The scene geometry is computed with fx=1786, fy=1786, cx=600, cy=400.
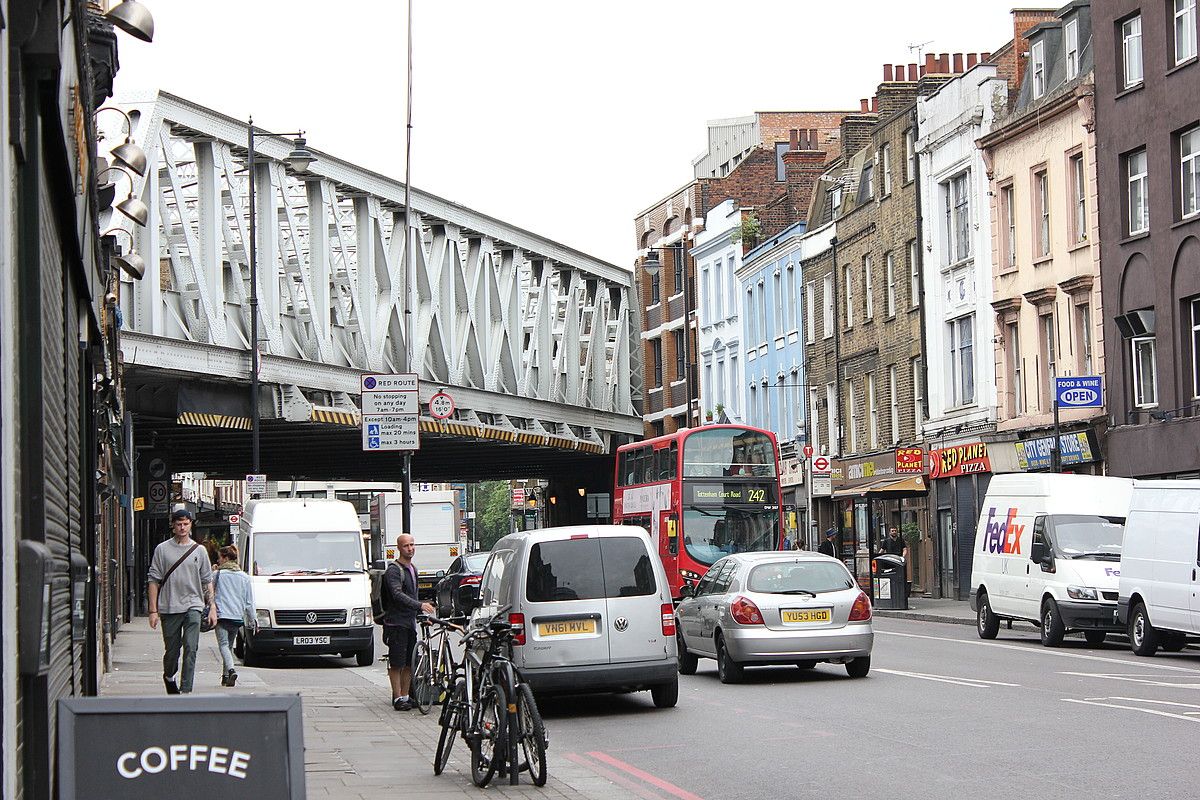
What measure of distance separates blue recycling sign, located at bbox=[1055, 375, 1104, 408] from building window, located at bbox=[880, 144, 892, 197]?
16099 millimetres

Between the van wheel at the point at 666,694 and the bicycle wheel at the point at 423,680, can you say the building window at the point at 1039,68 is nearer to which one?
the van wheel at the point at 666,694

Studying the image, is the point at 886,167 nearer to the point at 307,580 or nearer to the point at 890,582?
the point at 890,582

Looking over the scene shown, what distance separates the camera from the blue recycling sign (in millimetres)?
33969

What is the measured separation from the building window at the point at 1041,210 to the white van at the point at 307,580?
1860 centimetres

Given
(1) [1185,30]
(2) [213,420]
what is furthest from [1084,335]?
(2) [213,420]

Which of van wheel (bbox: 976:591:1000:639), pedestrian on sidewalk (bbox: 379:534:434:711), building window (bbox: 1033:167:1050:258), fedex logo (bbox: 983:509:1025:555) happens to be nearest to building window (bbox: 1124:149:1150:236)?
building window (bbox: 1033:167:1050:258)

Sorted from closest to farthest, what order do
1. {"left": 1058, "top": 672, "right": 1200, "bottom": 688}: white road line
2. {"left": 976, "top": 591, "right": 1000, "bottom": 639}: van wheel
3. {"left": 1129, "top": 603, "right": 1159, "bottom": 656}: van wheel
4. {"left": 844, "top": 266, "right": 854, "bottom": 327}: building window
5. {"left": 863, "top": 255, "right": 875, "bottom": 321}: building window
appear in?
{"left": 1058, "top": 672, "right": 1200, "bottom": 688}: white road line, {"left": 1129, "top": 603, "right": 1159, "bottom": 656}: van wheel, {"left": 976, "top": 591, "right": 1000, "bottom": 639}: van wheel, {"left": 863, "top": 255, "right": 875, "bottom": 321}: building window, {"left": 844, "top": 266, "right": 854, "bottom": 327}: building window

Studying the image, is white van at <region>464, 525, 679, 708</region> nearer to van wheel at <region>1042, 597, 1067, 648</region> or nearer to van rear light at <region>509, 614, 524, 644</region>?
van rear light at <region>509, 614, 524, 644</region>

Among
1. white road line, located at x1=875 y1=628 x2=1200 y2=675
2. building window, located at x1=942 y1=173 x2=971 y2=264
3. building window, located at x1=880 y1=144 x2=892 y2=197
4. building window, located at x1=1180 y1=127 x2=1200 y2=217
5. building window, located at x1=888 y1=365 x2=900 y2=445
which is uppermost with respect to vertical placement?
building window, located at x1=880 y1=144 x2=892 y2=197

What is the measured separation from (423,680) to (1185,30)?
22.4 m

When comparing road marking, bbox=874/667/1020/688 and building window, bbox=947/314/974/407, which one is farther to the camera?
building window, bbox=947/314/974/407

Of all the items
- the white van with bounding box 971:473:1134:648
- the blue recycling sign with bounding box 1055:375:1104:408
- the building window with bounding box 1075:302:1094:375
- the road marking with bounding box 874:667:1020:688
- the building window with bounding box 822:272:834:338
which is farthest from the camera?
the building window with bounding box 822:272:834:338

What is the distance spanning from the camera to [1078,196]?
1502 inches

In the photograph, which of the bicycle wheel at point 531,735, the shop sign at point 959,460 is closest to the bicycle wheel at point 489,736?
the bicycle wheel at point 531,735
